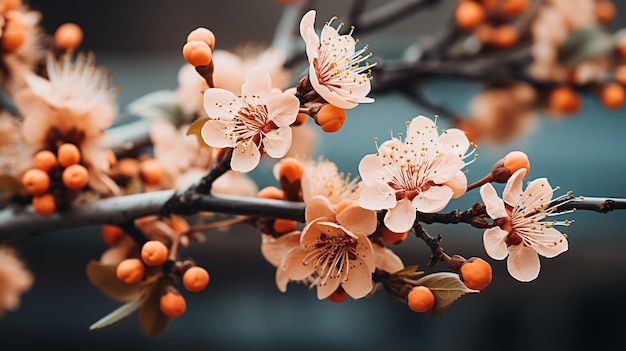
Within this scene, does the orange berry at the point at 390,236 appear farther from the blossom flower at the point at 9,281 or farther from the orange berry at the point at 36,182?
the blossom flower at the point at 9,281

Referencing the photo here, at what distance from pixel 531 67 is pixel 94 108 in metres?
0.59

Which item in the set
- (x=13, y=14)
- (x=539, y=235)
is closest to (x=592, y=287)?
(x=539, y=235)

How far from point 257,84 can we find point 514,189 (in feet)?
0.65

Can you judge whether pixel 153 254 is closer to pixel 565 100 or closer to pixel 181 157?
pixel 181 157

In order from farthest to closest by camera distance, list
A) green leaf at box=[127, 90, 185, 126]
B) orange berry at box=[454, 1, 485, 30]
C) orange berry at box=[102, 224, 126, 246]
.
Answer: orange berry at box=[454, 1, 485, 30] < green leaf at box=[127, 90, 185, 126] < orange berry at box=[102, 224, 126, 246]

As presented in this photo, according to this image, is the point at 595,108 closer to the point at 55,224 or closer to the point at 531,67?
the point at 531,67

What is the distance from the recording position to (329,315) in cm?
138

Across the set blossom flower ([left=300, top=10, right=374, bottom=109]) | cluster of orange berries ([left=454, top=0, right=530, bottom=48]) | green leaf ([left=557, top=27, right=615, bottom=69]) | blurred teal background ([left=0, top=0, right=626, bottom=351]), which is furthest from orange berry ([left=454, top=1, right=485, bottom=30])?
blossom flower ([left=300, top=10, right=374, bottom=109])

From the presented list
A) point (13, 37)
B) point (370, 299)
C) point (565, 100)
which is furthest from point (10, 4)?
point (370, 299)

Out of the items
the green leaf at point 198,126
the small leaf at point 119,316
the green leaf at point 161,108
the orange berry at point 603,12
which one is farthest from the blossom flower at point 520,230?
the orange berry at point 603,12

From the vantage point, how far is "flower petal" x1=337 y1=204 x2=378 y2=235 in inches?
19.0

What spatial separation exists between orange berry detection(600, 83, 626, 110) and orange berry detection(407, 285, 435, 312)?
51 centimetres

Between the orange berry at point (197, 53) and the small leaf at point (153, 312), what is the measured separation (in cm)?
21

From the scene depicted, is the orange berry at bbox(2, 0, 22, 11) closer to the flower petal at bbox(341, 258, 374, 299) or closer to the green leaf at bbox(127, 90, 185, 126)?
the green leaf at bbox(127, 90, 185, 126)
